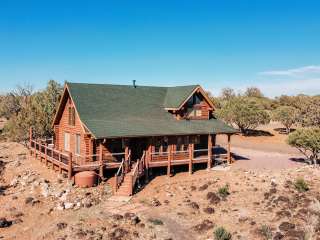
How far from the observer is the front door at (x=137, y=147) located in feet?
101

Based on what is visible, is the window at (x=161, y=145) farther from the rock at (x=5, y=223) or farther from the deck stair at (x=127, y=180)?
the rock at (x=5, y=223)

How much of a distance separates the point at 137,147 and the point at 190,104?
686cm

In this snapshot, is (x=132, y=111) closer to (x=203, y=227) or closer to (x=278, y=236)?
(x=203, y=227)

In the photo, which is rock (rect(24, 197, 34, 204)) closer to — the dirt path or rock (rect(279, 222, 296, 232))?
rock (rect(279, 222, 296, 232))

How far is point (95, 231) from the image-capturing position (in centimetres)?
1973

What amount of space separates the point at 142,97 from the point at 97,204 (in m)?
13.5

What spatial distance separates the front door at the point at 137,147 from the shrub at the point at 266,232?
13320 millimetres

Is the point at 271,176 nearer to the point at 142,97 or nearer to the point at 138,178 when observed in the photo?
the point at 138,178

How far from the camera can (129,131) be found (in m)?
27.7

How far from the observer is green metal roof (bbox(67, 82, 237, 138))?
28125 millimetres

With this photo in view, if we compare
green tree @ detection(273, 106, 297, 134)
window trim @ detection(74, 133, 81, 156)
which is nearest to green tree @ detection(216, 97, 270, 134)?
green tree @ detection(273, 106, 297, 134)

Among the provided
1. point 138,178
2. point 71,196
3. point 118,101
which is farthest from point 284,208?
point 118,101

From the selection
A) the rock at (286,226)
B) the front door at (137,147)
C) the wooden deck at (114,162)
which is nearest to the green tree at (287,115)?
the wooden deck at (114,162)

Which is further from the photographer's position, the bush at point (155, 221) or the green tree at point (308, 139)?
the green tree at point (308, 139)
